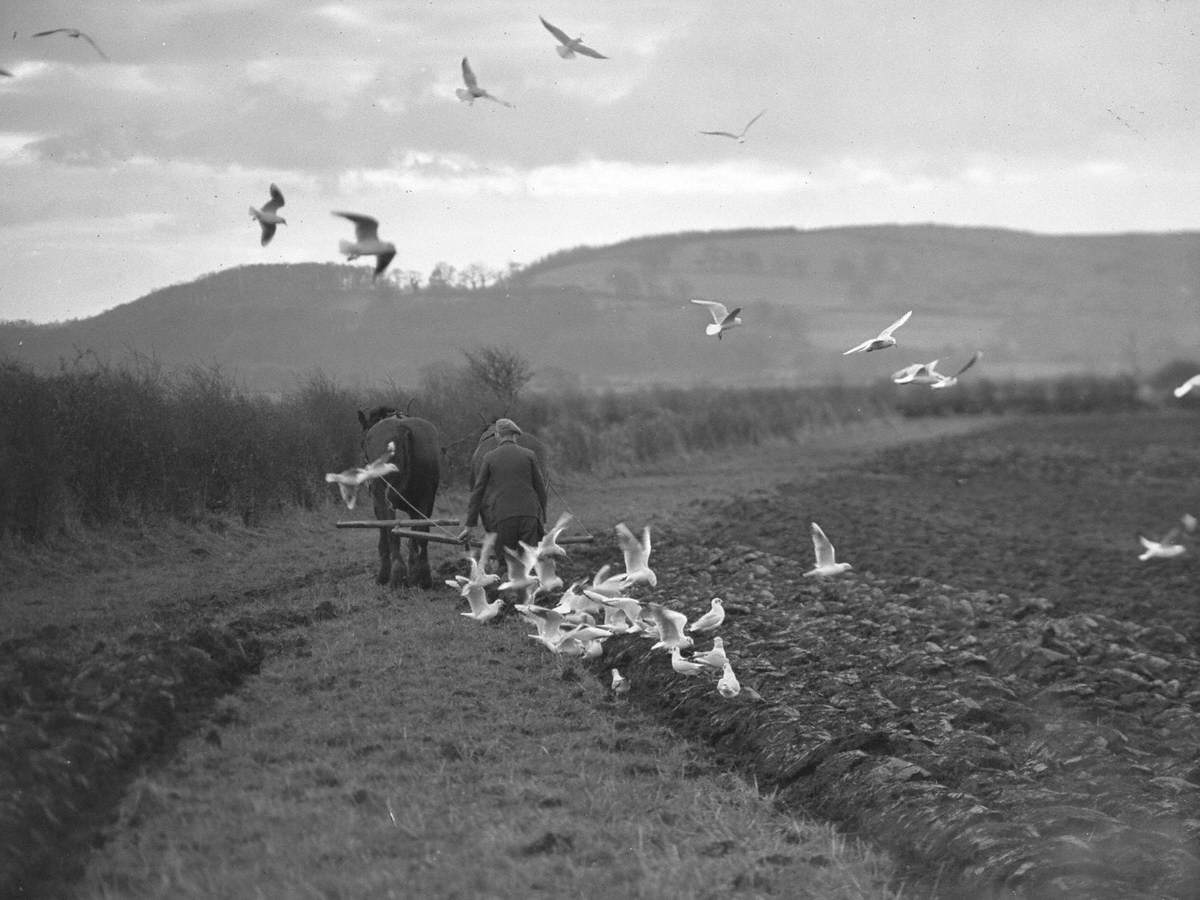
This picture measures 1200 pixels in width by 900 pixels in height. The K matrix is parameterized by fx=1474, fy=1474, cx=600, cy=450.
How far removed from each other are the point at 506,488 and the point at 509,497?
124 millimetres

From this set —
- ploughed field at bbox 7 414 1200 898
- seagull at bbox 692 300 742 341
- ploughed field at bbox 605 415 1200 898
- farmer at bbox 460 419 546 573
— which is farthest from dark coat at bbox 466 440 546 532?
seagull at bbox 692 300 742 341

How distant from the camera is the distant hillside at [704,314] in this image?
16.2 metres

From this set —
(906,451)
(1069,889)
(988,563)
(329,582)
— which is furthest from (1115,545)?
(906,451)

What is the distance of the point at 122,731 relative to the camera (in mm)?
9094

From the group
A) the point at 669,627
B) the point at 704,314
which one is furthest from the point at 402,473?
the point at 704,314

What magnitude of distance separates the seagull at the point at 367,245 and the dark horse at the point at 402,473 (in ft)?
28.0

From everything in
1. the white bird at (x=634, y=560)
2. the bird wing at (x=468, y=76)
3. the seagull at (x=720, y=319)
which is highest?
the bird wing at (x=468, y=76)

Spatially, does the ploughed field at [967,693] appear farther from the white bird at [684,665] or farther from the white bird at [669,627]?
the white bird at [669,627]

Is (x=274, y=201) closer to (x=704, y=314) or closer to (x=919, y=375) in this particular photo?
(x=919, y=375)

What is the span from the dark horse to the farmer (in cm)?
197

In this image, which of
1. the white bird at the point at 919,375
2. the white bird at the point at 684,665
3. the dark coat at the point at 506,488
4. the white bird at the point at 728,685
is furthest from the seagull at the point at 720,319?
the white bird at the point at 728,685

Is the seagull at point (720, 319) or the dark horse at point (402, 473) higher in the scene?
the seagull at point (720, 319)

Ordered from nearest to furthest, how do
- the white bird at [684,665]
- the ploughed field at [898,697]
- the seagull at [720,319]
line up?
1. the ploughed field at [898,697]
2. the white bird at [684,665]
3. the seagull at [720,319]

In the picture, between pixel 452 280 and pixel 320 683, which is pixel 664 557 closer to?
pixel 320 683
